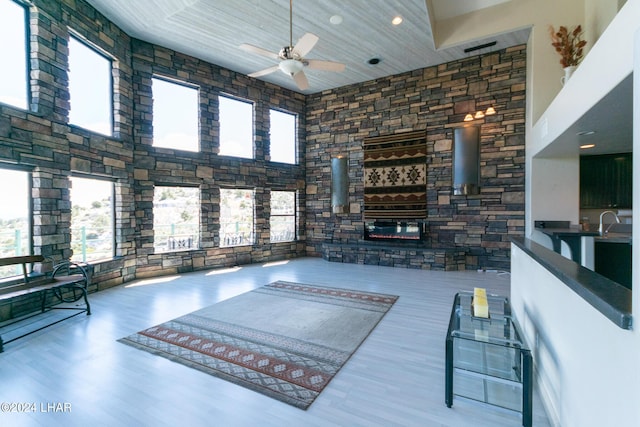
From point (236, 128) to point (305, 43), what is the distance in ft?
12.5

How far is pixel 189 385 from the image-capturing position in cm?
213

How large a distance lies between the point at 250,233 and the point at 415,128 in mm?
4505

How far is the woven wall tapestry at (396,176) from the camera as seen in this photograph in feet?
20.7

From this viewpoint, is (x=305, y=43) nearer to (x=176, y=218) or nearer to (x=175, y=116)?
(x=175, y=116)

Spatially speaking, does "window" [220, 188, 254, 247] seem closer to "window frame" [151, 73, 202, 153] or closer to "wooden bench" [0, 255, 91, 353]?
"window frame" [151, 73, 202, 153]

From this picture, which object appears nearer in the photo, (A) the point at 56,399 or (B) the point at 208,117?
(A) the point at 56,399

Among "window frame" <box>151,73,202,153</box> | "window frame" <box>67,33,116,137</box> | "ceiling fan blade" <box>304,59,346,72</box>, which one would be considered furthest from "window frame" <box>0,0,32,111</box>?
"ceiling fan blade" <box>304,59,346,72</box>

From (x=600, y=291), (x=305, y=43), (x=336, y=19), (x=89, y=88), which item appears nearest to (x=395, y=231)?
(x=336, y=19)

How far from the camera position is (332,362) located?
2428 mm

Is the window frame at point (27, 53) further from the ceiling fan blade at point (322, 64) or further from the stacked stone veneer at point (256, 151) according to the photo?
the ceiling fan blade at point (322, 64)

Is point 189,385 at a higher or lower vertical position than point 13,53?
lower

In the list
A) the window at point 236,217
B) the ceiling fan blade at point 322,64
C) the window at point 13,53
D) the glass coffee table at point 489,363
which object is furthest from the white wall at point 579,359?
the window at point 13,53

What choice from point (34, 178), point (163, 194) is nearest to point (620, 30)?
point (34, 178)

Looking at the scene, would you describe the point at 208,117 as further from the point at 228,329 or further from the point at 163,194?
the point at 228,329
